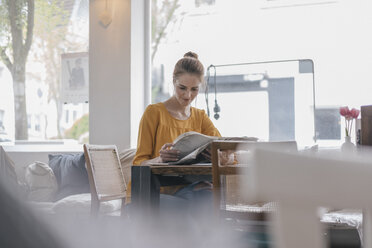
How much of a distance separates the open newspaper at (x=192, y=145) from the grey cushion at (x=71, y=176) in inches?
84.4

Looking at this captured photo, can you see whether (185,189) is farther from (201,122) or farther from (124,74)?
(124,74)

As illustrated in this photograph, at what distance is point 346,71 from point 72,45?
274 cm

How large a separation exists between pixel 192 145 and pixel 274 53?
96.6 inches

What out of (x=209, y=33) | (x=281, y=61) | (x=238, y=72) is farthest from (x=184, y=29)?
(x=281, y=61)

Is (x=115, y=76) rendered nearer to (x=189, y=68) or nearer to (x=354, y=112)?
(x=189, y=68)

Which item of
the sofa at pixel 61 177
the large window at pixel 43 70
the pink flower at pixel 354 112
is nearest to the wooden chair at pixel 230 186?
the pink flower at pixel 354 112

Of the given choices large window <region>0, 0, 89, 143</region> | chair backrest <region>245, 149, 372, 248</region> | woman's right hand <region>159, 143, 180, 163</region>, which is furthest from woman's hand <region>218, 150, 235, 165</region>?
large window <region>0, 0, 89, 143</region>

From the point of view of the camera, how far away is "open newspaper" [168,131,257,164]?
6.51 feet

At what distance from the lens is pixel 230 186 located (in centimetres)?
205

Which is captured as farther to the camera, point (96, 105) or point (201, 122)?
point (96, 105)

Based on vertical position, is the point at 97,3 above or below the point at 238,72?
above

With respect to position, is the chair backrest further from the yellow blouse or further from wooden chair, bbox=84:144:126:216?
wooden chair, bbox=84:144:126:216

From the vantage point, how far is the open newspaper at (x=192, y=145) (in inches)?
78.1

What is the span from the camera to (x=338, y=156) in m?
0.31
